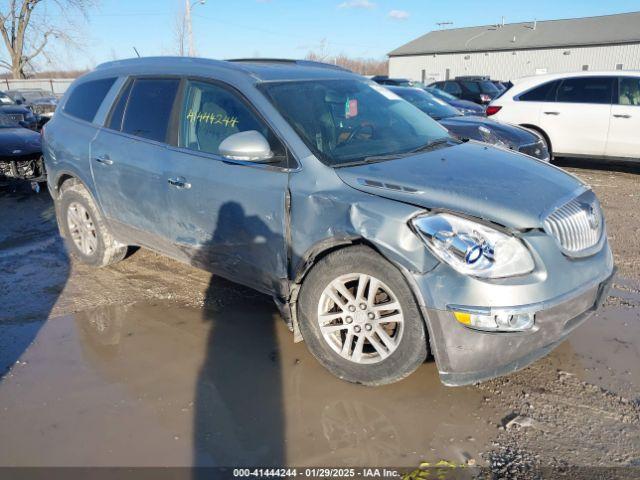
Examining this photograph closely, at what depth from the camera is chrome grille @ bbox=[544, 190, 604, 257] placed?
274 cm

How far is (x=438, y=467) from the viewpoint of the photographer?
8.00 ft

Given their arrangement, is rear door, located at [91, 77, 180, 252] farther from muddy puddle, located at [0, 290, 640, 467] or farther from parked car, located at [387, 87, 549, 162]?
parked car, located at [387, 87, 549, 162]

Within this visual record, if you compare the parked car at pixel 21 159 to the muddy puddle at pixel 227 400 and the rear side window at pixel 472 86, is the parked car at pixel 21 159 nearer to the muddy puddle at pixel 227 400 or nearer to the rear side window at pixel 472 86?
the muddy puddle at pixel 227 400

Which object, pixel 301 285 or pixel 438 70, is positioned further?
pixel 438 70

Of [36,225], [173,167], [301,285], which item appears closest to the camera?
[301,285]

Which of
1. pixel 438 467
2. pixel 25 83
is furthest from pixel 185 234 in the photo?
pixel 25 83

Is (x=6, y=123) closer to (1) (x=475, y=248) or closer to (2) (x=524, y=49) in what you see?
(1) (x=475, y=248)

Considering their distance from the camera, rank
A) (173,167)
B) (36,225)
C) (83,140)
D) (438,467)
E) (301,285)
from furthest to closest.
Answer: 1. (36,225)
2. (83,140)
3. (173,167)
4. (301,285)
5. (438,467)

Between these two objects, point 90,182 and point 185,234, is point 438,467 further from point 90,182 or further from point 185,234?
point 90,182

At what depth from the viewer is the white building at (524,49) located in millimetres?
40906

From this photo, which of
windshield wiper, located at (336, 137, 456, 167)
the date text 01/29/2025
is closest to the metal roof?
windshield wiper, located at (336, 137, 456, 167)

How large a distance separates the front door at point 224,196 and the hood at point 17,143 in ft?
17.8

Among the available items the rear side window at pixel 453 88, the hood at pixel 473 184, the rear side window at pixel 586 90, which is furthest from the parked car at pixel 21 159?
the rear side window at pixel 453 88

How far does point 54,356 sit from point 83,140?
6.57ft
